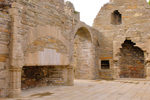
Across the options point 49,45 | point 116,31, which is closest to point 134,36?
point 116,31

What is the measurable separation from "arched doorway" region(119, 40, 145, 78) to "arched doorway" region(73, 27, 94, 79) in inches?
106

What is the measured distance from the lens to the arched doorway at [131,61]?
13.9 m

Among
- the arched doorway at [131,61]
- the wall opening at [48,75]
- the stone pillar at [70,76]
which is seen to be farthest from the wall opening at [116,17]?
the wall opening at [48,75]

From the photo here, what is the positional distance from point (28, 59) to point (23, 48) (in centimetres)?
41

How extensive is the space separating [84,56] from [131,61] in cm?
365

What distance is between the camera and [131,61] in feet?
46.2

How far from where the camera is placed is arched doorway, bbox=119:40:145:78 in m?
13.9

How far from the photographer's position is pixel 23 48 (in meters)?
5.80

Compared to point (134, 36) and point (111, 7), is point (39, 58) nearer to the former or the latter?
point (134, 36)

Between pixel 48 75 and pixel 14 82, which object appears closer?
pixel 14 82

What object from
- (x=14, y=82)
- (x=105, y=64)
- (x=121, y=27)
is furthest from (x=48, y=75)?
(x=121, y=27)

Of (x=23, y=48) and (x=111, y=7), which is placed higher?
(x=111, y=7)

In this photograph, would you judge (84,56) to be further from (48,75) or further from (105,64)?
(48,75)

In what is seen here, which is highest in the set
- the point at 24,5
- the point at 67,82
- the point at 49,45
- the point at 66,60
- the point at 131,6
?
→ the point at 131,6
